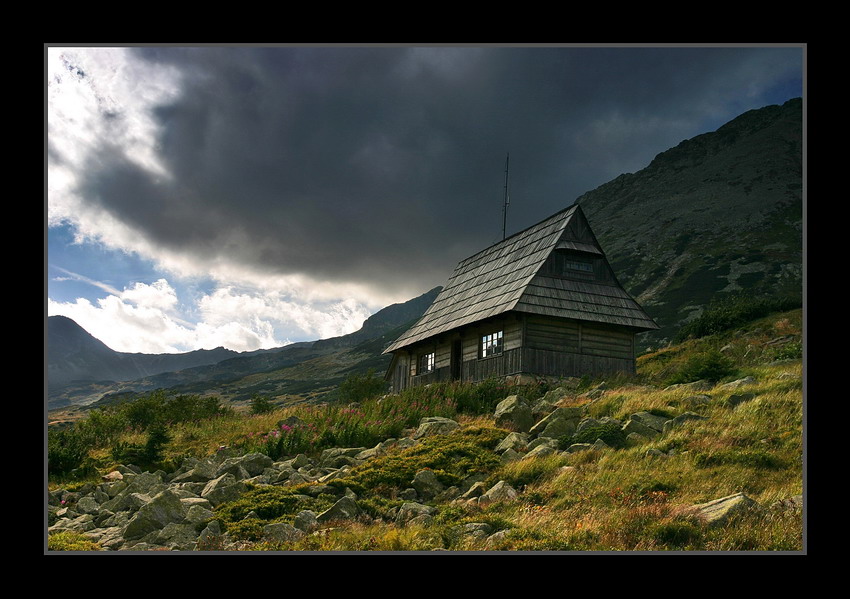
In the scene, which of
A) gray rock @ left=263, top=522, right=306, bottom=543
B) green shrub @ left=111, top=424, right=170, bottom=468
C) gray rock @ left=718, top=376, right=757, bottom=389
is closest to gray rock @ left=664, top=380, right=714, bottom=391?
gray rock @ left=718, top=376, right=757, bottom=389

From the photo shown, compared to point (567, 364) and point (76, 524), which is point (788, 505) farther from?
point (567, 364)

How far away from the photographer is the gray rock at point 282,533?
12.0 metres

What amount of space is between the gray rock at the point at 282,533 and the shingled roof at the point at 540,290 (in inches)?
673

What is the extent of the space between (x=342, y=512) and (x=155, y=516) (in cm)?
326

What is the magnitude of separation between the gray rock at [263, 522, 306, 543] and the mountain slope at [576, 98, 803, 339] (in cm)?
5156

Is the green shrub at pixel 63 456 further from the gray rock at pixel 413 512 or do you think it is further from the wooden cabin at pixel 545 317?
the wooden cabin at pixel 545 317

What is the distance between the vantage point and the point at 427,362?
3650cm

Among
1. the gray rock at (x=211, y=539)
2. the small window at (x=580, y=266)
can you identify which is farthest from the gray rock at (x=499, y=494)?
the small window at (x=580, y=266)

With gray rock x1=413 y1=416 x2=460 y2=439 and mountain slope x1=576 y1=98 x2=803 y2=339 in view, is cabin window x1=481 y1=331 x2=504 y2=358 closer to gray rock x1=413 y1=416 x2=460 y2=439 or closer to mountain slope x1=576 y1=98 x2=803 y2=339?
gray rock x1=413 y1=416 x2=460 y2=439

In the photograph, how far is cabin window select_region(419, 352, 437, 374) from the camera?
35719mm

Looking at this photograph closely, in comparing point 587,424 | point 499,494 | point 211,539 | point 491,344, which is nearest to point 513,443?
point 587,424

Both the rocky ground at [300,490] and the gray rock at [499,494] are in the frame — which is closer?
the rocky ground at [300,490]
